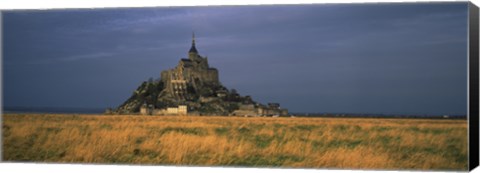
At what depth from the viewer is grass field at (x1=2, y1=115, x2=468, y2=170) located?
14.1 m

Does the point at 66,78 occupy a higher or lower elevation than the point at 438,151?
higher

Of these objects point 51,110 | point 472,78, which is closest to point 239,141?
point 51,110

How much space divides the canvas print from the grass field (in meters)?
0.02

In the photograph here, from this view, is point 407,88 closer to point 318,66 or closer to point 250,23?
point 318,66

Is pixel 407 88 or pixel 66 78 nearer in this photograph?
pixel 407 88

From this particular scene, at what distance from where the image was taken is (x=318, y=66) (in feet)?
48.0

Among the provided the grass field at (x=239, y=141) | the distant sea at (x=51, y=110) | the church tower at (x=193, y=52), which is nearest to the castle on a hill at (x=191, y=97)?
the church tower at (x=193, y=52)

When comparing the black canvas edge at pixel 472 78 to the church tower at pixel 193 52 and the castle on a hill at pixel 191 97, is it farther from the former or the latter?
the church tower at pixel 193 52

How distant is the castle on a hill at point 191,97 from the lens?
15.0m

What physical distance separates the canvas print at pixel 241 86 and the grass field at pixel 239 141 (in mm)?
20

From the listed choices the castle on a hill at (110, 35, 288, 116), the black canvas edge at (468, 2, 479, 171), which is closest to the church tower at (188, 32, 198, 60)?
the castle on a hill at (110, 35, 288, 116)

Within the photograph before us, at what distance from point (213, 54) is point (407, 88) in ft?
10.5

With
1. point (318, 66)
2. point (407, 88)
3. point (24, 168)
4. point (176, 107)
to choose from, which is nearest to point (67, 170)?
point (24, 168)

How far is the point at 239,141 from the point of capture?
49.5 feet
